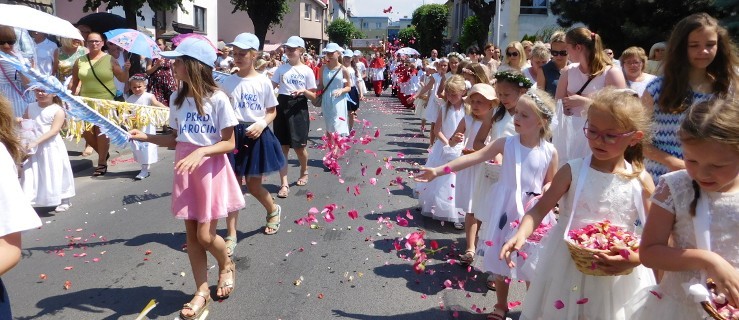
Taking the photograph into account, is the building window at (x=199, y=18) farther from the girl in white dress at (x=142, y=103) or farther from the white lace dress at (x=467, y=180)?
the white lace dress at (x=467, y=180)

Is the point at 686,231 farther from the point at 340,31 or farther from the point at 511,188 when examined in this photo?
the point at 340,31

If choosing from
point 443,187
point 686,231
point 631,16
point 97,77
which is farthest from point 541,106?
point 631,16

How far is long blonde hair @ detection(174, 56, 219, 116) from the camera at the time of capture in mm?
4273

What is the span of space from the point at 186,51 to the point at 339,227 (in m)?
3.07

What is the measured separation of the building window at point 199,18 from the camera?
129ft

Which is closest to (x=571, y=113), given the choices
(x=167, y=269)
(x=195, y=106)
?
(x=195, y=106)

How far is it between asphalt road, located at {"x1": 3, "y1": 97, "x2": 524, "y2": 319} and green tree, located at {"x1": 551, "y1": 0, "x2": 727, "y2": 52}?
13525mm

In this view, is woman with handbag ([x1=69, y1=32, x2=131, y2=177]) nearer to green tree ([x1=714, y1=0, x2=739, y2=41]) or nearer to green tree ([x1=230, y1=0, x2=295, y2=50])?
green tree ([x1=714, y1=0, x2=739, y2=41])

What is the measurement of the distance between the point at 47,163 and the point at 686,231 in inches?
268

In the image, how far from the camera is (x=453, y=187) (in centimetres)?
691

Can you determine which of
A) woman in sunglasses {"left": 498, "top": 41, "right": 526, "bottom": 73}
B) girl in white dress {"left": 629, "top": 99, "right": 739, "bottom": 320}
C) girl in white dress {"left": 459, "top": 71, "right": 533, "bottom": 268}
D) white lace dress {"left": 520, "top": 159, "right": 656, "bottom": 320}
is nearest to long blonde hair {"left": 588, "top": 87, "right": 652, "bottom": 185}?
white lace dress {"left": 520, "top": 159, "right": 656, "bottom": 320}

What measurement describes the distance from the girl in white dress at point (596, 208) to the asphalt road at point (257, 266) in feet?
4.40

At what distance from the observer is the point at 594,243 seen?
2895 mm

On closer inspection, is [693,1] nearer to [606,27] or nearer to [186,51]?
[606,27]
